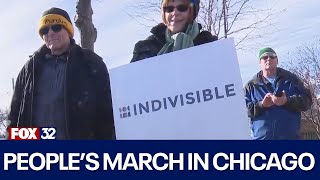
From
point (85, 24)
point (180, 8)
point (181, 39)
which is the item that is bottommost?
point (181, 39)

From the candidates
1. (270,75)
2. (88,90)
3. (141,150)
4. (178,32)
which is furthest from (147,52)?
(270,75)

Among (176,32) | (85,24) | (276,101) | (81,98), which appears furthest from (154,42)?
(85,24)

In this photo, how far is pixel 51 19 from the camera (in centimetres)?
330

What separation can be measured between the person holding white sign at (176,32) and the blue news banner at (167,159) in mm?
611

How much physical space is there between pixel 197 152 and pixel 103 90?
3.03ft

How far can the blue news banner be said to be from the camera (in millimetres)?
2568

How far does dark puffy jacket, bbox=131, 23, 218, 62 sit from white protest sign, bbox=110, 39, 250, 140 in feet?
1.11

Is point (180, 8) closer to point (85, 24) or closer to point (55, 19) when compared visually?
point (55, 19)

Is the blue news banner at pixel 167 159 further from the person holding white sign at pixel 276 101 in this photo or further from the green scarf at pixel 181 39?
the person holding white sign at pixel 276 101

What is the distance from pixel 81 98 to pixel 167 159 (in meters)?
0.87

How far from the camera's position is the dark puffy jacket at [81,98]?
3270 mm

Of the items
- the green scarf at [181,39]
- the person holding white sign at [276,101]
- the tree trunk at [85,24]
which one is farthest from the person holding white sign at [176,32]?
the tree trunk at [85,24]

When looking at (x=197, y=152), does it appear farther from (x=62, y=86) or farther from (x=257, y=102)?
(x=257, y=102)

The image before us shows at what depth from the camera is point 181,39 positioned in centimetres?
299
